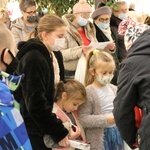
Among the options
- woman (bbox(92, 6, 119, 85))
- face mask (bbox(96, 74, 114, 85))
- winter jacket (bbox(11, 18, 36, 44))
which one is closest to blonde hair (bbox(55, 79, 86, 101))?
face mask (bbox(96, 74, 114, 85))

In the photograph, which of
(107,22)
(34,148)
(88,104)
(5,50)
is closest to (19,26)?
(107,22)

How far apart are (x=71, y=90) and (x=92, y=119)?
0.91ft

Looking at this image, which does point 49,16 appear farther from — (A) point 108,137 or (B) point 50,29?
(A) point 108,137

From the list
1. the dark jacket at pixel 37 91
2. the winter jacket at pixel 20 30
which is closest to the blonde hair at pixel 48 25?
the dark jacket at pixel 37 91

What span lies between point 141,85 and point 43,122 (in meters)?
0.68

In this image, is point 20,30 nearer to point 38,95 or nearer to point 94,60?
point 94,60

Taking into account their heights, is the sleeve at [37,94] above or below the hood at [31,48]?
below

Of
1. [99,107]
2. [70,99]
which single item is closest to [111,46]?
[99,107]

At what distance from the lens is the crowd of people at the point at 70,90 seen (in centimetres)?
176

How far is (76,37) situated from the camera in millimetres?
3912

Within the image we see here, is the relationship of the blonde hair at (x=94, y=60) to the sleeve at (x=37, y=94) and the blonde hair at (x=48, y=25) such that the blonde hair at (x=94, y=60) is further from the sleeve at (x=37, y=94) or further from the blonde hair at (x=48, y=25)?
the sleeve at (x=37, y=94)

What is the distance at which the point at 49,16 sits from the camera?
262 centimetres

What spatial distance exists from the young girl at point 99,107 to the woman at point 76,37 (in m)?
0.52

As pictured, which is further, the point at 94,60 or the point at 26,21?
the point at 26,21
